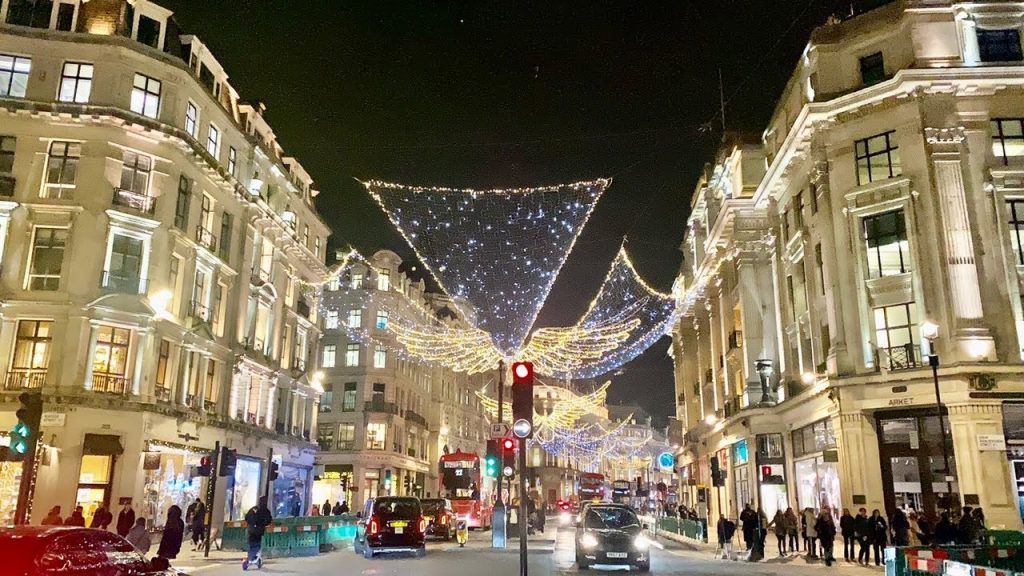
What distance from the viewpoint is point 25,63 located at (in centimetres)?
2861

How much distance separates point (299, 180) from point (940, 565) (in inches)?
1668

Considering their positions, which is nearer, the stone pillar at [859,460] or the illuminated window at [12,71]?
the stone pillar at [859,460]

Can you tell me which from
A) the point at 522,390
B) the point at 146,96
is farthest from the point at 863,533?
the point at 146,96

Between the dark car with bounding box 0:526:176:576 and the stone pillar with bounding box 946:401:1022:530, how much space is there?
2299 cm

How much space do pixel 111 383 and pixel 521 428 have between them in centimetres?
2256

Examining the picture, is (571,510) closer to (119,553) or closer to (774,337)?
(774,337)

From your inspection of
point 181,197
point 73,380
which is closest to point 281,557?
point 73,380

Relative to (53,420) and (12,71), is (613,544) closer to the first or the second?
(53,420)

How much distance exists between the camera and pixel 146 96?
29922 millimetres

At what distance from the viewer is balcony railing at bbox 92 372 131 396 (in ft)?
89.9

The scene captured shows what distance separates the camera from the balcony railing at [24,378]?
26.4 metres

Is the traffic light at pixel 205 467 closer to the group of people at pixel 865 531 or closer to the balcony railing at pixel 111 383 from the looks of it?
the balcony railing at pixel 111 383

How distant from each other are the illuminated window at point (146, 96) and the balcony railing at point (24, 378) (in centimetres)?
1040

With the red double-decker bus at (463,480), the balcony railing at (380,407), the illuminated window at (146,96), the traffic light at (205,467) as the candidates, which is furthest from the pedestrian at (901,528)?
the balcony railing at (380,407)
